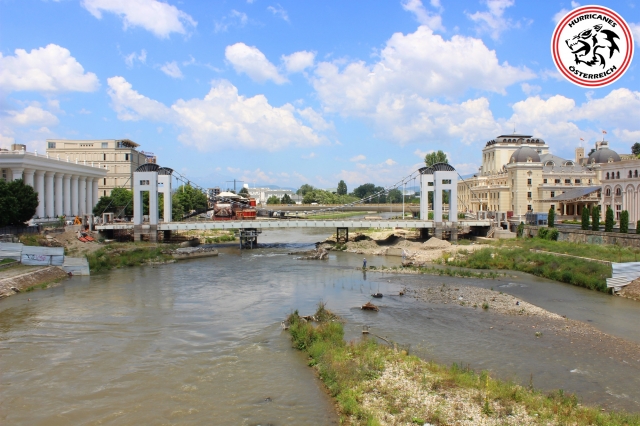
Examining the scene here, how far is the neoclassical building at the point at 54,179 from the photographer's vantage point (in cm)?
4716

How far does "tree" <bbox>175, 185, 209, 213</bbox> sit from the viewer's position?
87.1 metres

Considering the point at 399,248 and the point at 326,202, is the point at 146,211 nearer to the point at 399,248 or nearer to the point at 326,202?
the point at 399,248

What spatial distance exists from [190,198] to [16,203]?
51354 mm

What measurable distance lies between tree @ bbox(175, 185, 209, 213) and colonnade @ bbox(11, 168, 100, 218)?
2001cm

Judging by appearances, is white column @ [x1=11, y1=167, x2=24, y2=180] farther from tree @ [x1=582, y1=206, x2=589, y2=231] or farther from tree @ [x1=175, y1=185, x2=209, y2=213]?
tree @ [x1=582, y1=206, x2=589, y2=231]

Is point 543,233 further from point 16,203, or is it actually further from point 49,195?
point 49,195

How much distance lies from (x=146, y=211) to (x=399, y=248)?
36.5 m

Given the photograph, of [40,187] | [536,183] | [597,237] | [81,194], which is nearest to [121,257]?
[40,187]

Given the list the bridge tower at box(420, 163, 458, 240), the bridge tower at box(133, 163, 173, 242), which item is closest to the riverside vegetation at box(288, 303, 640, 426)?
the bridge tower at box(420, 163, 458, 240)

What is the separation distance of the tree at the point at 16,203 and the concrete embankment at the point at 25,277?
8576mm

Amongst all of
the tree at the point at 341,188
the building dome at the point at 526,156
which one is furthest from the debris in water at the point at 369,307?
the tree at the point at 341,188

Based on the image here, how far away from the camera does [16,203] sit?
129ft

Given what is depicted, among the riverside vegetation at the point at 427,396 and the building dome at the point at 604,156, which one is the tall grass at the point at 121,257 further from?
the building dome at the point at 604,156

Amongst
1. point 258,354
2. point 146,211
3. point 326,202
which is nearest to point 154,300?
point 258,354
